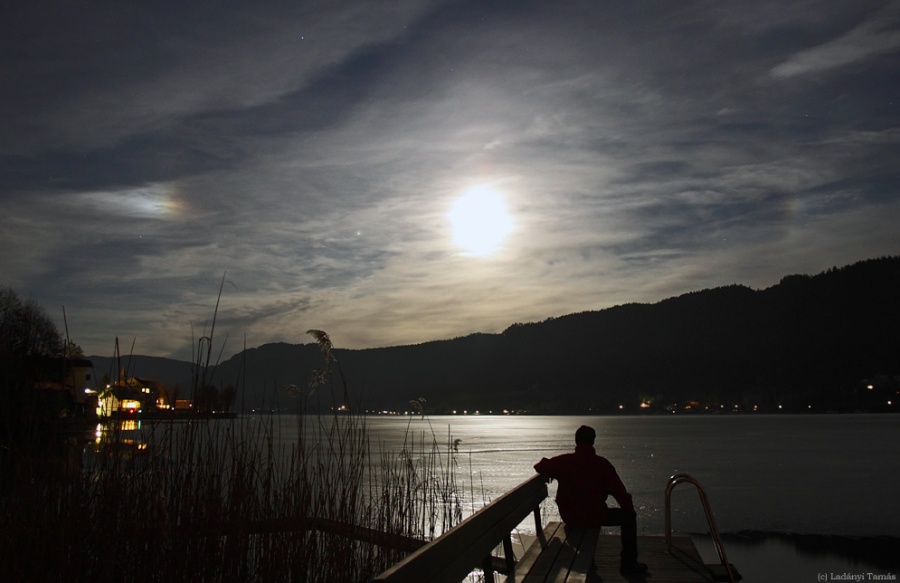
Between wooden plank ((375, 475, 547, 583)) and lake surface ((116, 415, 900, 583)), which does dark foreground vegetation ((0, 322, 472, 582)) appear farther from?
wooden plank ((375, 475, 547, 583))

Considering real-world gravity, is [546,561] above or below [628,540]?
below

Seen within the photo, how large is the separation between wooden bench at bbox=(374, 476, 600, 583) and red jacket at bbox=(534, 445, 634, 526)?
21cm

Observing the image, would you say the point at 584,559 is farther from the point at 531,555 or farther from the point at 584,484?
the point at 584,484

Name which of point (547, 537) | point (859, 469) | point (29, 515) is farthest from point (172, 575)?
point (859, 469)

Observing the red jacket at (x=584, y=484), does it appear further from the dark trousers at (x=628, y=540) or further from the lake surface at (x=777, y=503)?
the lake surface at (x=777, y=503)

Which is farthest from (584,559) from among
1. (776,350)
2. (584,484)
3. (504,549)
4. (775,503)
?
(776,350)

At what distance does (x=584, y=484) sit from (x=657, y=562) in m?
0.89

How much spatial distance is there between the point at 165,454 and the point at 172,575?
97cm

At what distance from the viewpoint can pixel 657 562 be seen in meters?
6.29

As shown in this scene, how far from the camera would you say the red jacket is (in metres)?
6.20

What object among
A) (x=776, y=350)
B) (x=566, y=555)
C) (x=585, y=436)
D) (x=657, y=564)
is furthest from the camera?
(x=776, y=350)

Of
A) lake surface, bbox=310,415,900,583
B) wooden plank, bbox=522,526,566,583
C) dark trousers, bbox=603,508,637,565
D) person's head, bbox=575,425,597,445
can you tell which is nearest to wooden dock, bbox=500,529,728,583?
dark trousers, bbox=603,508,637,565

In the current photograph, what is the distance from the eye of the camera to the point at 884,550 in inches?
604

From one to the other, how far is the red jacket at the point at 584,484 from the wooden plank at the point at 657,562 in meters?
0.39
